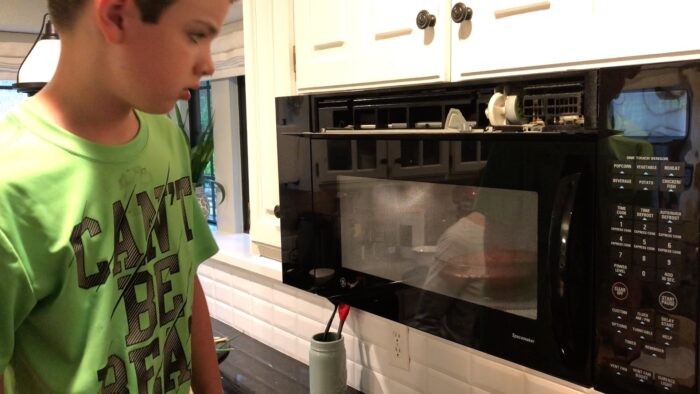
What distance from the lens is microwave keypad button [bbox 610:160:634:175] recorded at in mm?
678

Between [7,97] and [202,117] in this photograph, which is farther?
[7,97]

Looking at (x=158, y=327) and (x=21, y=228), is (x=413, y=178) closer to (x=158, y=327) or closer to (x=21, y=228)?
(x=158, y=327)

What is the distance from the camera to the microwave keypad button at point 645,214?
669 mm

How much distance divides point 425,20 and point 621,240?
0.44 meters

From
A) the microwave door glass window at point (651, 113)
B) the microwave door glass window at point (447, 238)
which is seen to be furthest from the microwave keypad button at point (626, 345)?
the microwave door glass window at point (651, 113)

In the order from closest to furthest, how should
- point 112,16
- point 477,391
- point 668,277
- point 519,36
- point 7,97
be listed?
point 112,16 → point 668,277 → point 519,36 → point 477,391 → point 7,97

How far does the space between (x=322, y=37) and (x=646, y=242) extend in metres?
0.71

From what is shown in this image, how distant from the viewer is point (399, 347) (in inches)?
51.3

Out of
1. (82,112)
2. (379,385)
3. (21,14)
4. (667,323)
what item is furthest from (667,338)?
(21,14)

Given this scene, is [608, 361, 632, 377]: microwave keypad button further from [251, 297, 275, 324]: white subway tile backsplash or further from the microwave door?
[251, 297, 275, 324]: white subway tile backsplash

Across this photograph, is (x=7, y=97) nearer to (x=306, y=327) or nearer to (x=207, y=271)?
(x=207, y=271)

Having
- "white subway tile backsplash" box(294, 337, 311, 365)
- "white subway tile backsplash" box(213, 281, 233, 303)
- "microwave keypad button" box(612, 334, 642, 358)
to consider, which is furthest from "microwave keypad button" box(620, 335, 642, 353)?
"white subway tile backsplash" box(213, 281, 233, 303)

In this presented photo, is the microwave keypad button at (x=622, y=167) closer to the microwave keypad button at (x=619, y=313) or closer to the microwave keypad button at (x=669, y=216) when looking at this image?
the microwave keypad button at (x=669, y=216)

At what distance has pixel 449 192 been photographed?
0.88 m
